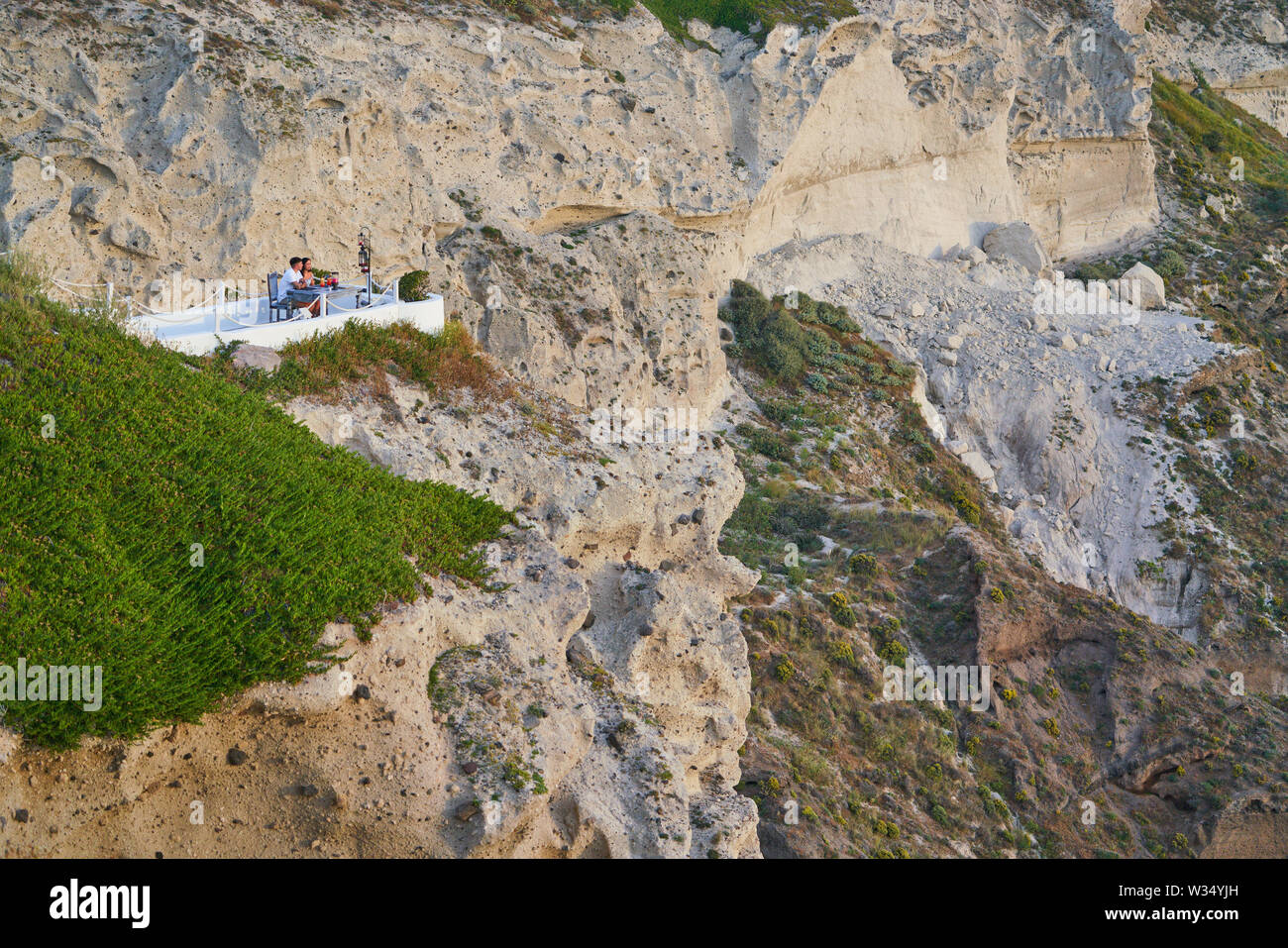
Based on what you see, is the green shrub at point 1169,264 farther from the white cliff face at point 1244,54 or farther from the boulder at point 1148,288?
the white cliff face at point 1244,54

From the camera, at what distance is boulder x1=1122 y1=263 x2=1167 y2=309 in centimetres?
4922

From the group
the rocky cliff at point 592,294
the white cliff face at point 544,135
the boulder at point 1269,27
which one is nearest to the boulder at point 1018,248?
the rocky cliff at point 592,294

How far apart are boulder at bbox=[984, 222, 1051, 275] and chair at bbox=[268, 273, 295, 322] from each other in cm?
3556

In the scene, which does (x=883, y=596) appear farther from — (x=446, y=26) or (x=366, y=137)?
(x=446, y=26)

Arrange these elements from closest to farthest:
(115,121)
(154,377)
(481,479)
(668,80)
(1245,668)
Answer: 1. (154,377)
2. (481,479)
3. (115,121)
4. (1245,668)
5. (668,80)

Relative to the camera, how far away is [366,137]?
2670cm

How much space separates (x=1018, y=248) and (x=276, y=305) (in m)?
36.7

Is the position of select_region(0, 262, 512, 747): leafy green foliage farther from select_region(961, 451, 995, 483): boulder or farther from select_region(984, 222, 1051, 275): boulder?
select_region(984, 222, 1051, 275): boulder

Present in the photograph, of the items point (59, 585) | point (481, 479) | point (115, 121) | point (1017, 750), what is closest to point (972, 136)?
point (1017, 750)

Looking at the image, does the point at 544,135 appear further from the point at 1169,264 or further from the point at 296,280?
the point at 1169,264

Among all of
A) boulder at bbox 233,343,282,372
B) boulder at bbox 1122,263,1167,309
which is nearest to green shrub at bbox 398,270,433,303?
boulder at bbox 233,343,282,372

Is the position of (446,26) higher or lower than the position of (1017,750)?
higher

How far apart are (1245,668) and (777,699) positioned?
16512 millimetres

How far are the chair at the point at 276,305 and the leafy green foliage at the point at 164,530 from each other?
369 cm
